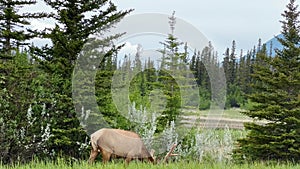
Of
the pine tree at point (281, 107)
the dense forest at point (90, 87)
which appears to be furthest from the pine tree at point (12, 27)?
the pine tree at point (281, 107)

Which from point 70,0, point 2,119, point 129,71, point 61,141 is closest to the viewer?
point 2,119

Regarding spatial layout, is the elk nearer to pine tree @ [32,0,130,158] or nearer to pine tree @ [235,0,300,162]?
pine tree @ [32,0,130,158]

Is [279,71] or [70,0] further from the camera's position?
[279,71]

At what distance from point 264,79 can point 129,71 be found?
3113 millimetres

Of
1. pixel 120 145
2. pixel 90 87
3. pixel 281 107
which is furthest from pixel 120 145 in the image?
pixel 281 107

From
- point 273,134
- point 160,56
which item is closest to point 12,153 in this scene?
point 160,56

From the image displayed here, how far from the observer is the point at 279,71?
10.6 meters

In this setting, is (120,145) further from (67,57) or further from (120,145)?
(67,57)

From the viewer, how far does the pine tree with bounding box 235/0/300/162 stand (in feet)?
33.3

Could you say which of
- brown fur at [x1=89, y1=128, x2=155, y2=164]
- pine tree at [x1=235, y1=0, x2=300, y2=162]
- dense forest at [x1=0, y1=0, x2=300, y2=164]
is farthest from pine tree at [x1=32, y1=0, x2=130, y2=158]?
pine tree at [x1=235, y1=0, x2=300, y2=162]

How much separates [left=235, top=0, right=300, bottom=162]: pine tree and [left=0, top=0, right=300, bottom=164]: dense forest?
0.9 inches

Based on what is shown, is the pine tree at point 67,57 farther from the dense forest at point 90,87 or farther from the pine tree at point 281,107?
the pine tree at point 281,107

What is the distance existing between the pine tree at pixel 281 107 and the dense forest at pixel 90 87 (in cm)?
2

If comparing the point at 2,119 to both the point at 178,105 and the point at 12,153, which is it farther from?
the point at 178,105
